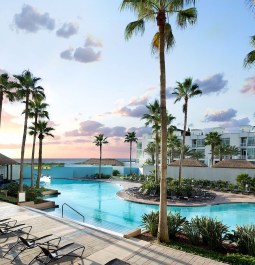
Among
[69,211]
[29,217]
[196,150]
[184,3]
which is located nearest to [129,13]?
[184,3]

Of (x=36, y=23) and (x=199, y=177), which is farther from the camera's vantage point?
(x=199, y=177)

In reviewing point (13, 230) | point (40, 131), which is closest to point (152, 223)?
point (13, 230)

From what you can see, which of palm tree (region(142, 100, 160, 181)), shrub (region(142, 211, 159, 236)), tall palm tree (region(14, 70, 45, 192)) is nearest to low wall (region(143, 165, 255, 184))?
palm tree (region(142, 100, 160, 181))

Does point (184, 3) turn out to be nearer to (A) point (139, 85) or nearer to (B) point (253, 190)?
(A) point (139, 85)

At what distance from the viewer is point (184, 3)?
10.8 meters

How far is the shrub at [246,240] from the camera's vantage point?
30.5 ft

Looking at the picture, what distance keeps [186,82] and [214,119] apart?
64731 millimetres

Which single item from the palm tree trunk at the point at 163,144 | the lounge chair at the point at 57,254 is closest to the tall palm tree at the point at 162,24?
the palm tree trunk at the point at 163,144

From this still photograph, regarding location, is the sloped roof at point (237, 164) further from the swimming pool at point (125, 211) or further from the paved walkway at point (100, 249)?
the paved walkway at point (100, 249)

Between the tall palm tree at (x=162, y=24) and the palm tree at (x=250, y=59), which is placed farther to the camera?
the palm tree at (x=250, y=59)

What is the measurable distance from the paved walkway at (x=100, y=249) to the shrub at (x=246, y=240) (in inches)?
64.6

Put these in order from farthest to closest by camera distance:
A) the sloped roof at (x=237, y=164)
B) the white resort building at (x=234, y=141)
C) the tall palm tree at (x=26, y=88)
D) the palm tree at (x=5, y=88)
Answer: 1. the white resort building at (x=234, y=141)
2. the sloped roof at (x=237, y=164)
3. the palm tree at (x=5, y=88)
4. the tall palm tree at (x=26, y=88)

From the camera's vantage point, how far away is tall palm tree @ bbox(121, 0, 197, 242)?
10.6m

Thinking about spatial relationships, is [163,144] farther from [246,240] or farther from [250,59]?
[250,59]
